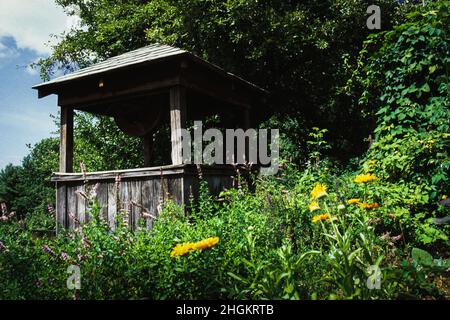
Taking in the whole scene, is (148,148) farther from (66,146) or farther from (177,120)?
(177,120)

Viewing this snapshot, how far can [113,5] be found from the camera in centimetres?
1334

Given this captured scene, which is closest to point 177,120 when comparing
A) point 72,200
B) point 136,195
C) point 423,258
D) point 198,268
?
point 136,195

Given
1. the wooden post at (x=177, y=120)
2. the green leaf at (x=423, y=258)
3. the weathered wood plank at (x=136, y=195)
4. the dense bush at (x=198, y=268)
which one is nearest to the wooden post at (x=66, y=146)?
the weathered wood plank at (x=136, y=195)

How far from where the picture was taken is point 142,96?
740cm

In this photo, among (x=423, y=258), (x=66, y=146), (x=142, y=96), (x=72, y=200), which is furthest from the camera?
(x=66, y=146)

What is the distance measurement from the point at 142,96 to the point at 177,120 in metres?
1.57

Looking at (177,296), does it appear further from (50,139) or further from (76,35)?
(50,139)

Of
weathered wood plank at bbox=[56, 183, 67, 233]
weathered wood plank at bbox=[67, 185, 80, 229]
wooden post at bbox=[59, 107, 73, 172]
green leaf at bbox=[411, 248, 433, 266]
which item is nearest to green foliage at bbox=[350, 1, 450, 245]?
green leaf at bbox=[411, 248, 433, 266]

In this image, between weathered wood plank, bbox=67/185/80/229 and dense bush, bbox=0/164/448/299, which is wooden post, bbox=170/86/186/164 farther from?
dense bush, bbox=0/164/448/299

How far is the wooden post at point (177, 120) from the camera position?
5.99m

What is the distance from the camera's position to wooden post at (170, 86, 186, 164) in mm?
5988
